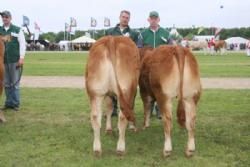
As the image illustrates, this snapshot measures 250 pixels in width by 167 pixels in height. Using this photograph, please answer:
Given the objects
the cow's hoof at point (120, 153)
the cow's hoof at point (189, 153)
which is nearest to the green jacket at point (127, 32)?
the cow's hoof at point (120, 153)

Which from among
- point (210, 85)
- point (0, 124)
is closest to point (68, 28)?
point (210, 85)

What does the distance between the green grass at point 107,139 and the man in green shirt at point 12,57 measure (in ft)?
1.51

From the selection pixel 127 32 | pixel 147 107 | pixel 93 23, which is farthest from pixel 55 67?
pixel 93 23

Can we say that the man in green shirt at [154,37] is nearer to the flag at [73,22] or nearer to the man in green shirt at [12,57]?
the man in green shirt at [12,57]

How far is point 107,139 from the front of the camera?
9.35 m

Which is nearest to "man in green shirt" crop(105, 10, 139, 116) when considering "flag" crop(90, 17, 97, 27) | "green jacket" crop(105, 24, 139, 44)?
"green jacket" crop(105, 24, 139, 44)

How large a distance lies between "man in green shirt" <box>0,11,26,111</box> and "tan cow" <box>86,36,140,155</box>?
441 centimetres

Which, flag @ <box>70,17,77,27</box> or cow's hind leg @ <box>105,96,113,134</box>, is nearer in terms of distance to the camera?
cow's hind leg @ <box>105,96,113,134</box>

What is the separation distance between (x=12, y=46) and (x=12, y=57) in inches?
11.1

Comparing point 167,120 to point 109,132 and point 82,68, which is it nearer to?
point 109,132

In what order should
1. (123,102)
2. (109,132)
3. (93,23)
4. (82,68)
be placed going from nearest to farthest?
(123,102)
(109,132)
(82,68)
(93,23)

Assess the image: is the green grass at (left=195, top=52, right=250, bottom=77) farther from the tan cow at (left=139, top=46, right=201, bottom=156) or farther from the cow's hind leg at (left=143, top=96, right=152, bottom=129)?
the tan cow at (left=139, top=46, right=201, bottom=156)

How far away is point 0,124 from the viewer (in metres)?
10.7

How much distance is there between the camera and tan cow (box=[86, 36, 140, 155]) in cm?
789
